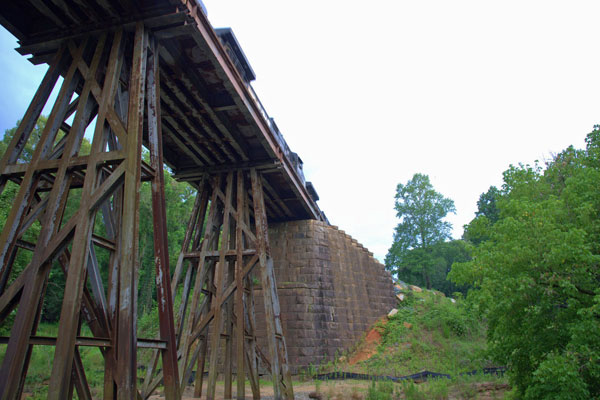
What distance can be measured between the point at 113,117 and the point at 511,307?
7.24m

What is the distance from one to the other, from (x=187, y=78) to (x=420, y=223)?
26446 millimetres

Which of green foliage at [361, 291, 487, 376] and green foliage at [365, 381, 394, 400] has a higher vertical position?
green foliage at [361, 291, 487, 376]

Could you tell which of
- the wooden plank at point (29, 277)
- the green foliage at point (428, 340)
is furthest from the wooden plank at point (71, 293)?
the green foliage at point (428, 340)

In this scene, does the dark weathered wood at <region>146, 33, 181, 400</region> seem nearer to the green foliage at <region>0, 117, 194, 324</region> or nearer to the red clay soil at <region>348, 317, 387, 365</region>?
the red clay soil at <region>348, 317, 387, 365</region>

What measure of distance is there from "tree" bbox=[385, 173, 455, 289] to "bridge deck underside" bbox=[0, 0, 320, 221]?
67.9 feet

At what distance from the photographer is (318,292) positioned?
14.7 metres

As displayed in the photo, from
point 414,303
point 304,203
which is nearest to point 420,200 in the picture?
point 414,303

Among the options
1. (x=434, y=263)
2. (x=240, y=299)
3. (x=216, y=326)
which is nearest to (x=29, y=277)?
Answer: (x=216, y=326)

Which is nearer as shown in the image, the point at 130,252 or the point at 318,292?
the point at 130,252

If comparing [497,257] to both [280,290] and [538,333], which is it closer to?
[538,333]

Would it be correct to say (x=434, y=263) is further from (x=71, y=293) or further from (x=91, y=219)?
(x=71, y=293)

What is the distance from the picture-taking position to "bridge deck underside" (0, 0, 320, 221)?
227 inches

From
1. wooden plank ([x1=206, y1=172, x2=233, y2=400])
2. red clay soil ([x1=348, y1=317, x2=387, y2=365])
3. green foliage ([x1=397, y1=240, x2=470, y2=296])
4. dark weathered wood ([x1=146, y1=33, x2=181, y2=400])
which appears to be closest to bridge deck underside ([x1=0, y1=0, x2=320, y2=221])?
dark weathered wood ([x1=146, y1=33, x2=181, y2=400])

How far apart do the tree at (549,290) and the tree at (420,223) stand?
22920 mm
